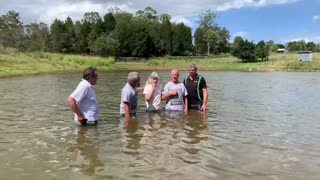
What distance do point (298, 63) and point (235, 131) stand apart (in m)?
77.7

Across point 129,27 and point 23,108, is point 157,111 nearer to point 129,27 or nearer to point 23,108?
point 23,108

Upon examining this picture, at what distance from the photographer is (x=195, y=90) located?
14.4 metres

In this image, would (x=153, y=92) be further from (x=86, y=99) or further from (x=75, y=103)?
(x=75, y=103)

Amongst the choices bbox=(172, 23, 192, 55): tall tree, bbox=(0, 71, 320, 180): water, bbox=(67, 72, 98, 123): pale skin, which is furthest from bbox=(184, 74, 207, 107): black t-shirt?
bbox=(172, 23, 192, 55): tall tree

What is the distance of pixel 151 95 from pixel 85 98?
3.55 m

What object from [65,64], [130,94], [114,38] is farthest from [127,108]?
[114,38]

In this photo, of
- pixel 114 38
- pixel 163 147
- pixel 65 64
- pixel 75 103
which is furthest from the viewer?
pixel 114 38

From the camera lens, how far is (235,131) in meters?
12.7

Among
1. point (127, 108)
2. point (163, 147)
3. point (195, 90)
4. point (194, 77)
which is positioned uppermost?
point (194, 77)

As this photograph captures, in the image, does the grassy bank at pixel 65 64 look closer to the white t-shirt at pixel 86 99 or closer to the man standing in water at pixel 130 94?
the man standing in water at pixel 130 94

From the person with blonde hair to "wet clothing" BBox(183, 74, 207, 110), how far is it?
108 cm

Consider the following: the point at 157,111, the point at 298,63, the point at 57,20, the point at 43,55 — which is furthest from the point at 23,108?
the point at 57,20

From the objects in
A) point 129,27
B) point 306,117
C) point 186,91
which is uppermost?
point 129,27

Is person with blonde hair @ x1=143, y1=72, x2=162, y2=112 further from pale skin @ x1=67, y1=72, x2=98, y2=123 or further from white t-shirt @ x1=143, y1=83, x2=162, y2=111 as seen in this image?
pale skin @ x1=67, y1=72, x2=98, y2=123
